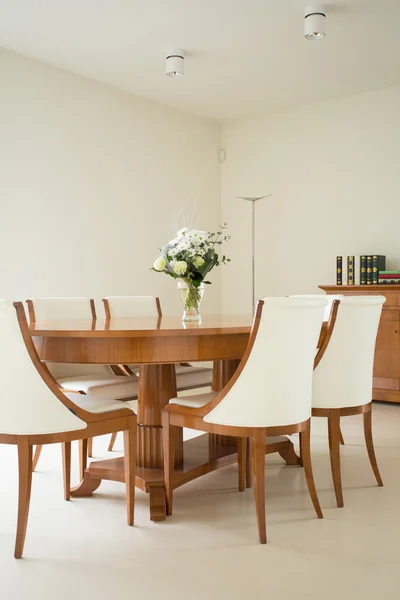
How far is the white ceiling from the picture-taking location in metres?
4.14

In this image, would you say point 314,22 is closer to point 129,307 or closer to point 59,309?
point 129,307

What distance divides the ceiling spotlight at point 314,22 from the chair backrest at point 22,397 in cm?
313

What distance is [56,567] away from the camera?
84.7 inches

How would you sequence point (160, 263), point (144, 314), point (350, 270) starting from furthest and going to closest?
point (350, 270), point (144, 314), point (160, 263)

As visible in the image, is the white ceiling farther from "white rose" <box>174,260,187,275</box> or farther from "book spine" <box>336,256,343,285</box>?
"white rose" <box>174,260,187,275</box>

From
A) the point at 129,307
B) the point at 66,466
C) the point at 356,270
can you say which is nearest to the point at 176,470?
the point at 66,466

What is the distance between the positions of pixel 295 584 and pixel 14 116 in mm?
4121

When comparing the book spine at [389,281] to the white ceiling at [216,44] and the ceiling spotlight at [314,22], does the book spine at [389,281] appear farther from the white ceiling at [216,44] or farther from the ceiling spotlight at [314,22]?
the ceiling spotlight at [314,22]

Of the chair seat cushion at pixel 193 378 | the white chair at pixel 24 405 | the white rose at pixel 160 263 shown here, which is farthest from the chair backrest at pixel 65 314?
the white chair at pixel 24 405

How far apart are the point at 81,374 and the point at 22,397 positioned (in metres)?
1.42

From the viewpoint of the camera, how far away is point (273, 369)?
2363 millimetres

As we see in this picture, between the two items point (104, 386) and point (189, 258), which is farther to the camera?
point (104, 386)

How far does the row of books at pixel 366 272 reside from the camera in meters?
5.41

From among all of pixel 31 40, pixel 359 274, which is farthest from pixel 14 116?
pixel 359 274
